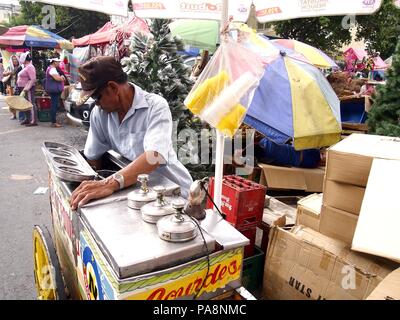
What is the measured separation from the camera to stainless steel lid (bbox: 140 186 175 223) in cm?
127

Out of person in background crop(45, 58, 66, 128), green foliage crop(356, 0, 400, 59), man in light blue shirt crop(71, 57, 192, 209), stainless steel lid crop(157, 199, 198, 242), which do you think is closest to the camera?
stainless steel lid crop(157, 199, 198, 242)

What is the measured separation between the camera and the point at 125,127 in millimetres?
2148

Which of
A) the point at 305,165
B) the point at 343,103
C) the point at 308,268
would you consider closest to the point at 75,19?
the point at 343,103

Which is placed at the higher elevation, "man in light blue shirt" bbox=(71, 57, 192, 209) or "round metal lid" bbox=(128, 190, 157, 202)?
"man in light blue shirt" bbox=(71, 57, 192, 209)

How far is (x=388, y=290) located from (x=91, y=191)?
140cm

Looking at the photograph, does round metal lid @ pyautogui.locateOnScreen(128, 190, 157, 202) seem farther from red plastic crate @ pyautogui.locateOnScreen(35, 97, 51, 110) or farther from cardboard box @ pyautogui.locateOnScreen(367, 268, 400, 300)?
red plastic crate @ pyautogui.locateOnScreen(35, 97, 51, 110)

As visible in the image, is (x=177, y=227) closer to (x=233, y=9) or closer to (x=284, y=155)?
(x=233, y=9)

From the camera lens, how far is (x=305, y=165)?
4.71 metres

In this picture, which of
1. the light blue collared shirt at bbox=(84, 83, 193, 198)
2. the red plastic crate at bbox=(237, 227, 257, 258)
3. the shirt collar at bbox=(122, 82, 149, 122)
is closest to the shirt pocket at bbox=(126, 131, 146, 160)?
the light blue collared shirt at bbox=(84, 83, 193, 198)

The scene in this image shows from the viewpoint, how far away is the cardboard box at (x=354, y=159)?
1.94m

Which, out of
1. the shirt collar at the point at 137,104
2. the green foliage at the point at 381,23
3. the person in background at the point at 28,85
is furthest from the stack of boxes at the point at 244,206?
the green foliage at the point at 381,23

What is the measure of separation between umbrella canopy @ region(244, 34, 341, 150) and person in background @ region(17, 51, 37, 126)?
674 cm

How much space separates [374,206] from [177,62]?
3682 mm
